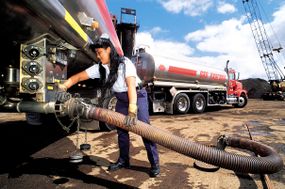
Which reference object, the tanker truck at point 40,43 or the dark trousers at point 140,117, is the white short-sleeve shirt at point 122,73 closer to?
the dark trousers at point 140,117

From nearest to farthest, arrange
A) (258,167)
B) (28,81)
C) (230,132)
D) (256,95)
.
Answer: (258,167) → (28,81) → (230,132) → (256,95)

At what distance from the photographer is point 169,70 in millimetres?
11000

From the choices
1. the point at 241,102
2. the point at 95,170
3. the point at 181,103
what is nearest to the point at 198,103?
the point at 181,103

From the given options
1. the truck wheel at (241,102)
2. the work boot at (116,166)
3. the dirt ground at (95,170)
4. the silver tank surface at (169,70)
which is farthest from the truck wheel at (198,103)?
the work boot at (116,166)

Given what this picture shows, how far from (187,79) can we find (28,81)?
9872mm

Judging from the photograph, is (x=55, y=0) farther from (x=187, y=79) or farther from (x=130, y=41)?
(x=130, y=41)

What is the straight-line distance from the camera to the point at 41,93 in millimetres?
2920

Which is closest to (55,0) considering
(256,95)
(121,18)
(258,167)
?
(258,167)

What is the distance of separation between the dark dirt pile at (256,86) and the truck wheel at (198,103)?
2922 cm

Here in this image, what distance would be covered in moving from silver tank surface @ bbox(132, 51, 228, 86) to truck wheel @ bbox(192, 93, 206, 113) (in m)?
0.77

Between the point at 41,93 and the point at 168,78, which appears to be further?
the point at 168,78

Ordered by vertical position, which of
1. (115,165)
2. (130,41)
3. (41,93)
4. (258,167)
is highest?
(130,41)

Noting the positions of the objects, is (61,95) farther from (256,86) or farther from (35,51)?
(256,86)

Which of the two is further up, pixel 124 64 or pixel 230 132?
pixel 124 64
